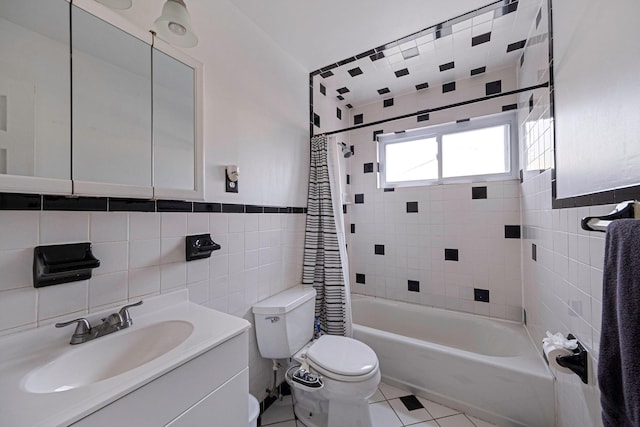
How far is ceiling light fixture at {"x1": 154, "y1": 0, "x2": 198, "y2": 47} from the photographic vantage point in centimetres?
80

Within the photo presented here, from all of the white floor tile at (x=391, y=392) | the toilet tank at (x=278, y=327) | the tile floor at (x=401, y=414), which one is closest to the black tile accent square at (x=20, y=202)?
the toilet tank at (x=278, y=327)

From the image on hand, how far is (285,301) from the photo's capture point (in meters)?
1.42

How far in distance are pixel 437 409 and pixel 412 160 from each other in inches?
79.6

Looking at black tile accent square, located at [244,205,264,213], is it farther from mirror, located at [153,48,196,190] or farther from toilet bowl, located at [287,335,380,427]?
toilet bowl, located at [287,335,380,427]

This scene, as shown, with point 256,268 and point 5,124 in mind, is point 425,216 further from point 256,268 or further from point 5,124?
point 5,124

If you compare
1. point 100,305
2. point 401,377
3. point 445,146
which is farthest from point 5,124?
point 445,146

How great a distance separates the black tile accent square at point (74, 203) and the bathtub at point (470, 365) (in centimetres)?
170

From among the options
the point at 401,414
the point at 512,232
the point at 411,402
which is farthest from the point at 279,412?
the point at 512,232

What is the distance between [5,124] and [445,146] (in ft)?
8.73

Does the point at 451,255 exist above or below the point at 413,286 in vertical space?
above

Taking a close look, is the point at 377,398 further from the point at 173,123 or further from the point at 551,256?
the point at 173,123

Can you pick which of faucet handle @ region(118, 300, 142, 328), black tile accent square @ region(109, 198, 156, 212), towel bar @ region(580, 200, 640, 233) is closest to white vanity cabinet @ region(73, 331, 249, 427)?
faucet handle @ region(118, 300, 142, 328)

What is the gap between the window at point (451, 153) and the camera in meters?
2.00

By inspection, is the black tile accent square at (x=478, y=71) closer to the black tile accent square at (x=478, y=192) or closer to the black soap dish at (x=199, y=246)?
the black tile accent square at (x=478, y=192)
